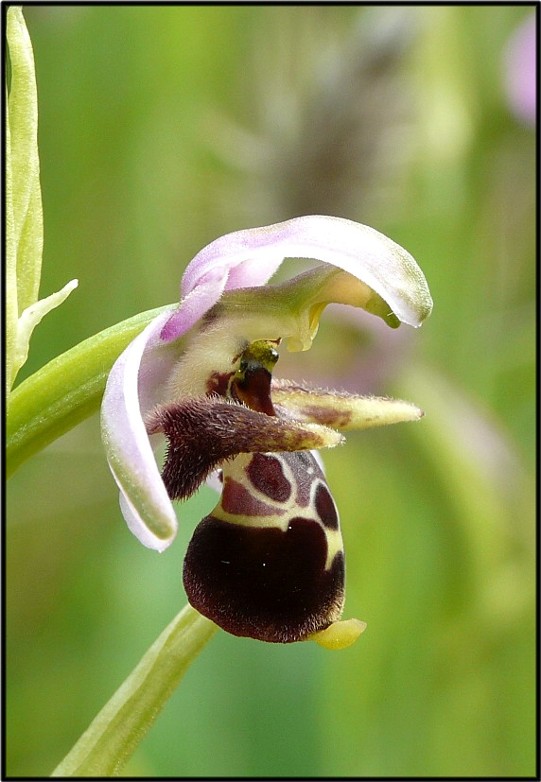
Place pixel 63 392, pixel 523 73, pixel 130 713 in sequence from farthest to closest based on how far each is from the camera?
1. pixel 523 73
2. pixel 130 713
3. pixel 63 392

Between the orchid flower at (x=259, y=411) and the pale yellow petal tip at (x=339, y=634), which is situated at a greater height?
the orchid flower at (x=259, y=411)

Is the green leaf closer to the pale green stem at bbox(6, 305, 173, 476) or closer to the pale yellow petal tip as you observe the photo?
the pale green stem at bbox(6, 305, 173, 476)

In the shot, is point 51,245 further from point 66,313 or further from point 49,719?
point 49,719

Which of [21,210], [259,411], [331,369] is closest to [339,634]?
[259,411]

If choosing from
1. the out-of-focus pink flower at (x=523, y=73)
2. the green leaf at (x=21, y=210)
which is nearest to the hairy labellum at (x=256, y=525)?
the green leaf at (x=21, y=210)

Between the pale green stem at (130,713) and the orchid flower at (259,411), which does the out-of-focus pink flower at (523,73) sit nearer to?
the orchid flower at (259,411)

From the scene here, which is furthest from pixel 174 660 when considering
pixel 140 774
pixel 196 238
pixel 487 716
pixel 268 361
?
pixel 196 238

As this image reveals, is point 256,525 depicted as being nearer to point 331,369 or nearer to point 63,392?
point 63,392
